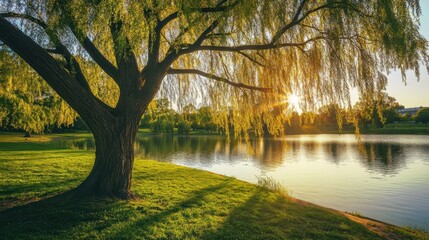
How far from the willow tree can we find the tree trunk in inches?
0.7

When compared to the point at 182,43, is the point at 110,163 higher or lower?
lower

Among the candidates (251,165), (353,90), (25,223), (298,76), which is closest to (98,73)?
(25,223)

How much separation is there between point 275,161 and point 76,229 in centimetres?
1567

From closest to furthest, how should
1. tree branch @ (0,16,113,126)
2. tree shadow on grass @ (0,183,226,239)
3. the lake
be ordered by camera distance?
tree shadow on grass @ (0,183,226,239), tree branch @ (0,16,113,126), the lake

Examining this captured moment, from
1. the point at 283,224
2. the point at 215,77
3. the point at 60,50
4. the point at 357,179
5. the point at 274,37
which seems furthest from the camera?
the point at 357,179

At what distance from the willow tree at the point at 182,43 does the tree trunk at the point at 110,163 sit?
0.02 m

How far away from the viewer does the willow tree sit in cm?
444

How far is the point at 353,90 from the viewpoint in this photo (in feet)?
17.0

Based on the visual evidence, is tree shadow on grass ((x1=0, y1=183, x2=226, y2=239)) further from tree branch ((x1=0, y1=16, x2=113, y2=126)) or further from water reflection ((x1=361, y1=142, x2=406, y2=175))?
water reflection ((x1=361, y1=142, x2=406, y2=175))

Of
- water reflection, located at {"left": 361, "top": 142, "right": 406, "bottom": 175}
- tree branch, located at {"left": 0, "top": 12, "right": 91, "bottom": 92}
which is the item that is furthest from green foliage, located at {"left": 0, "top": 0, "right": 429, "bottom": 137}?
water reflection, located at {"left": 361, "top": 142, "right": 406, "bottom": 175}

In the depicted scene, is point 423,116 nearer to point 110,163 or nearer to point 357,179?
point 357,179

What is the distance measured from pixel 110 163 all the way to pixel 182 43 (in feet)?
8.44

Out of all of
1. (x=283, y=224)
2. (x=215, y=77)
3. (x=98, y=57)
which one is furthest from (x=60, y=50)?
(x=283, y=224)

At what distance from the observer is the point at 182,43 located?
5398mm
